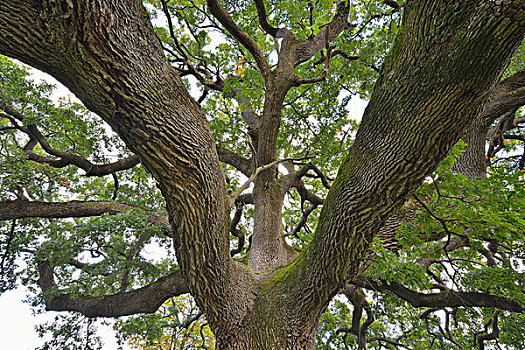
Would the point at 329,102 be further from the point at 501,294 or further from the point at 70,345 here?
the point at 70,345

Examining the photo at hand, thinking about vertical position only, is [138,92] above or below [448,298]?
above

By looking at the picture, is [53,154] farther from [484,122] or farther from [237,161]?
[484,122]

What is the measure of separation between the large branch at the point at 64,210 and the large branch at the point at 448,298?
3.26 m

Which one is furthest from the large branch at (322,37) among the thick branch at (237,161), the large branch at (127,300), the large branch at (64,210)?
the large branch at (127,300)

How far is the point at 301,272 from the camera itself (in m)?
2.51

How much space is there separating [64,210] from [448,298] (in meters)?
6.18

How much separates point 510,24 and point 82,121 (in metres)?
5.84

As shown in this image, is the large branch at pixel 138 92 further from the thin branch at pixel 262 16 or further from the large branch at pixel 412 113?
the thin branch at pixel 262 16

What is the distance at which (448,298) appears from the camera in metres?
3.94

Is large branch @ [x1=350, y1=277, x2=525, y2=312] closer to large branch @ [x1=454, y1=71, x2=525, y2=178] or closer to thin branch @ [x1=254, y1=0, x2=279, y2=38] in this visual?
large branch @ [x1=454, y1=71, x2=525, y2=178]

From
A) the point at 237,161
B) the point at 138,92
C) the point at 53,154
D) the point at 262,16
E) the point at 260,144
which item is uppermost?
the point at 262,16

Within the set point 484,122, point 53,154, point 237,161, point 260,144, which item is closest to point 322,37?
point 260,144

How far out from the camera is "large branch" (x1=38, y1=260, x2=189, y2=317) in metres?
3.80

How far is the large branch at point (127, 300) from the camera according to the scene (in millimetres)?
3805
